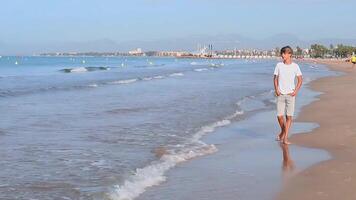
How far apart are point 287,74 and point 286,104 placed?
538mm

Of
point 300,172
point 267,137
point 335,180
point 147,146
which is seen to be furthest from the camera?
point 267,137

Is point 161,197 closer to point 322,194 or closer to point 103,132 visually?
point 322,194

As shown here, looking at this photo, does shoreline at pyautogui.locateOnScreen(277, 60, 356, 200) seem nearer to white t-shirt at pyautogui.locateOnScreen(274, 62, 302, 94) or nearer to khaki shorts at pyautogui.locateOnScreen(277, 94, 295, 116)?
khaki shorts at pyautogui.locateOnScreen(277, 94, 295, 116)

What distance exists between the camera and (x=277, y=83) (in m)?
9.51

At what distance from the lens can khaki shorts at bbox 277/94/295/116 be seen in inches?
374

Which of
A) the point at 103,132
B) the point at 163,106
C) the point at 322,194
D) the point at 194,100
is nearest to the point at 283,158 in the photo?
the point at 322,194

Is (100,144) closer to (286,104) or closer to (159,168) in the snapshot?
(159,168)

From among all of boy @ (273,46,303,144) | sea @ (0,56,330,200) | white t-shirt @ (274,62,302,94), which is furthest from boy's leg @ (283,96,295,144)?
sea @ (0,56,330,200)

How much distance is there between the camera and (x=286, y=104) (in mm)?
9562

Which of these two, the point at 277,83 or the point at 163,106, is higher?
the point at 277,83

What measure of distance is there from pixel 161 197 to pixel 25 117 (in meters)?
8.59

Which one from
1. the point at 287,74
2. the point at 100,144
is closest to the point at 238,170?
the point at 287,74

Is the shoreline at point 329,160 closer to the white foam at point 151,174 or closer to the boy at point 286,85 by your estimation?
the boy at point 286,85

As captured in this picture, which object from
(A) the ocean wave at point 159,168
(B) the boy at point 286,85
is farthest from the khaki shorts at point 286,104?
(A) the ocean wave at point 159,168
